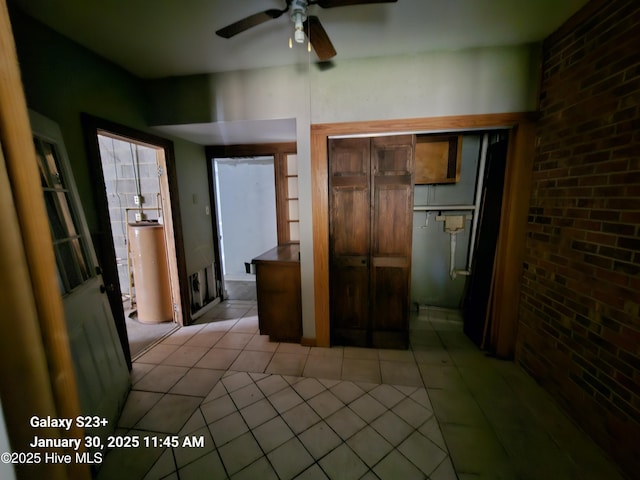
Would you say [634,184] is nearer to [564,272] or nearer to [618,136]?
[618,136]

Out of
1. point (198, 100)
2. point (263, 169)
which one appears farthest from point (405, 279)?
point (263, 169)

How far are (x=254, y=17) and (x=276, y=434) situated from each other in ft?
7.93

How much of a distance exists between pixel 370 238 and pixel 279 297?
1062 millimetres

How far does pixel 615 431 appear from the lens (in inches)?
52.8

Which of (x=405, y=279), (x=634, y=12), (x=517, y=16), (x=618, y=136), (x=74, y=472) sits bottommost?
(x=405, y=279)

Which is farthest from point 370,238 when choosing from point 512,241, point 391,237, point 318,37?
point 318,37

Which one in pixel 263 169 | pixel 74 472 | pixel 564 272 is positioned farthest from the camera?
pixel 263 169

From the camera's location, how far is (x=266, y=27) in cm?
167

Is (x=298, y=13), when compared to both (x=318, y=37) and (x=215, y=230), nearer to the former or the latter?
(x=318, y=37)

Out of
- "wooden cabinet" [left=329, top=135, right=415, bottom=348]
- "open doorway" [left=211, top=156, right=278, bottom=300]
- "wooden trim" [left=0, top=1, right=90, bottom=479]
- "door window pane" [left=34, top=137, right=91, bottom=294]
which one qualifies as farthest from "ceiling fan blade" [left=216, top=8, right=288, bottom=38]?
"open doorway" [left=211, top=156, right=278, bottom=300]

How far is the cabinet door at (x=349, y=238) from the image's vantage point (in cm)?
216

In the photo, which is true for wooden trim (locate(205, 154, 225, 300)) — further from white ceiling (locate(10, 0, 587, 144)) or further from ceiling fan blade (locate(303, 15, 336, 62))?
ceiling fan blade (locate(303, 15, 336, 62))

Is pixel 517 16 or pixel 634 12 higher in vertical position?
pixel 517 16

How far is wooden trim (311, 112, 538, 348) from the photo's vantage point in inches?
77.4
